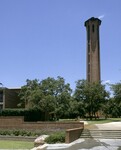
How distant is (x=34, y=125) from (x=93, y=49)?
66.4 metres

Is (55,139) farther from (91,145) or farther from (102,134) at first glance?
(102,134)

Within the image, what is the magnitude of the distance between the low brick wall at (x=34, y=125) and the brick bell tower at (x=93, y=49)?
6123 centimetres

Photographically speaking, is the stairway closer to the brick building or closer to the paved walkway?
the paved walkway

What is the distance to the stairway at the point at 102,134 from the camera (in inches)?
965

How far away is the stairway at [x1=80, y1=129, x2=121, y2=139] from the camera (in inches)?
965

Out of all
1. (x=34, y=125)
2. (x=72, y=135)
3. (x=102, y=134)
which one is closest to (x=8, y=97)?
(x=34, y=125)

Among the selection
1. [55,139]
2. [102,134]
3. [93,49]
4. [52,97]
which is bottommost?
[55,139]

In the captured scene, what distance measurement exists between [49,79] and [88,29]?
47.9 meters

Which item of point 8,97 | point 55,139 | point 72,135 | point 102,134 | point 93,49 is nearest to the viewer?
point 55,139

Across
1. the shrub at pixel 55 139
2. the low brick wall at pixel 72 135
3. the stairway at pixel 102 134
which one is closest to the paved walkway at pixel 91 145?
the low brick wall at pixel 72 135

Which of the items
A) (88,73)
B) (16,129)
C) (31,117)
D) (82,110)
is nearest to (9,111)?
(31,117)

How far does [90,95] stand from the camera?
58344mm

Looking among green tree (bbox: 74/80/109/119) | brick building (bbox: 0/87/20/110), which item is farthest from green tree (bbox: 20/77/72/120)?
brick building (bbox: 0/87/20/110)

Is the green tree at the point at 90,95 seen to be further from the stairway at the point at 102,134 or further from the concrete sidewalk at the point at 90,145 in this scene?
the concrete sidewalk at the point at 90,145
